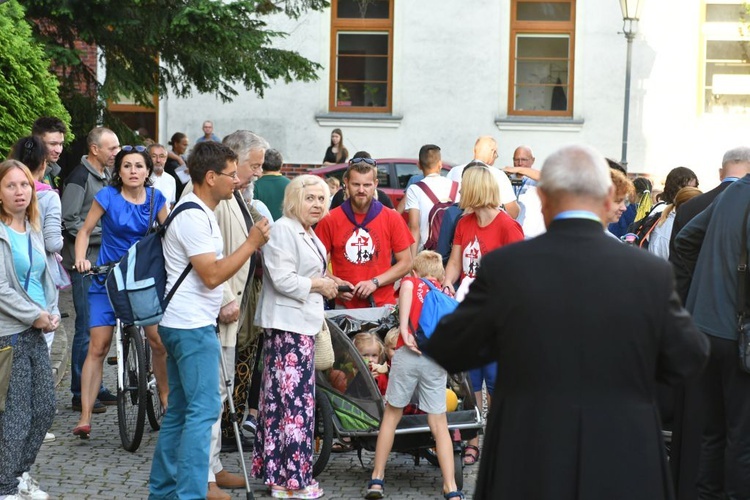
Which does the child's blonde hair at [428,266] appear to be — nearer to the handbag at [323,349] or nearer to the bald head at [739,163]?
the handbag at [323,349]

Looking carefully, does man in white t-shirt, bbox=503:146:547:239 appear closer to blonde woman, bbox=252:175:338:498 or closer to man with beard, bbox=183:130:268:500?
blonde woman, bbox=252:175:338:498

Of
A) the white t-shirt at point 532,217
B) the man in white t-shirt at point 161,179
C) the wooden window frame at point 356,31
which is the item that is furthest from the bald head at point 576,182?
the wooden window frame at point 356,31

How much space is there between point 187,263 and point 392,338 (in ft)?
6.18

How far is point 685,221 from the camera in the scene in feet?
24.7

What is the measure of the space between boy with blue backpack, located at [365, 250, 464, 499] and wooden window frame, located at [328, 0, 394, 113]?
60.0 ft

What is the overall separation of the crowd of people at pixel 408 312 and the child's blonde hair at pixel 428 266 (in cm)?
1

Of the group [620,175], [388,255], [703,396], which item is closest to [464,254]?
[388,255]

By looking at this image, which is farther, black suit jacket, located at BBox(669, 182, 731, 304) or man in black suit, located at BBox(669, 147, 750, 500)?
black suit jacket, located at BBox(669, 182, 731, 304)

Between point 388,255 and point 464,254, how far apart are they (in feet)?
1.87

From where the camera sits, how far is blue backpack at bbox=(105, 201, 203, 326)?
630cm

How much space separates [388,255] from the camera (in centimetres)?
838

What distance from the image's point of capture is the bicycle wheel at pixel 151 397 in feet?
27.8

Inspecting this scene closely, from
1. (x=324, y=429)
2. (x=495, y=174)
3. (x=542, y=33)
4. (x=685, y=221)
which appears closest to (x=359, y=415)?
(x=324, y=429)

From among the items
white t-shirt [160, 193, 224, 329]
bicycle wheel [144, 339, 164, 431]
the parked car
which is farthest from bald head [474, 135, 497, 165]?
the parked car
